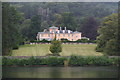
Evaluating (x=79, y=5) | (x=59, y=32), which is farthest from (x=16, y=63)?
(x=79, y=5)

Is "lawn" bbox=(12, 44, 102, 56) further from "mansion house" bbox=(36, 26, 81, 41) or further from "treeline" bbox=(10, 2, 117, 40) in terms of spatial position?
"treeline" bbox=(10, 2, 117, 40)

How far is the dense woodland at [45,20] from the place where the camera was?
3664 cm

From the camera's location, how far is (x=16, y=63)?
2848 cm

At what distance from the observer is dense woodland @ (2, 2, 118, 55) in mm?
36644

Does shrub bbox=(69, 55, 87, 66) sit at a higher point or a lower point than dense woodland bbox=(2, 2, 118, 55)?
lower

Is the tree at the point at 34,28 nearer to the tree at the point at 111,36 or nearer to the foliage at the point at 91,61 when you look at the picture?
the tree at the point at 111,36

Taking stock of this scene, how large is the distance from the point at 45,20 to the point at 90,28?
768 inches

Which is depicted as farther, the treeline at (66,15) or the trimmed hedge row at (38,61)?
the treeline at (66,15)

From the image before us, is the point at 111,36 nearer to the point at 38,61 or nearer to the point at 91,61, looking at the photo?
the point at 91,61

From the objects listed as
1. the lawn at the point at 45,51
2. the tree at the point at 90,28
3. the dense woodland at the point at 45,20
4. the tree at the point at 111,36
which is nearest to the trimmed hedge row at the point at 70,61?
the tree at the point at 111,36

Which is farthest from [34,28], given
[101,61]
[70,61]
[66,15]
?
[101,61]

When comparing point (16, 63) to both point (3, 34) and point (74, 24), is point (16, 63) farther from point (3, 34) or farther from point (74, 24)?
point (74, 24)

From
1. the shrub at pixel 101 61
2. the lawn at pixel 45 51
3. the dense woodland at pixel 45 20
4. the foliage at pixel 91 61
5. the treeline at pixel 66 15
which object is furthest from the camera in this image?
the treeline at pixel 66 15

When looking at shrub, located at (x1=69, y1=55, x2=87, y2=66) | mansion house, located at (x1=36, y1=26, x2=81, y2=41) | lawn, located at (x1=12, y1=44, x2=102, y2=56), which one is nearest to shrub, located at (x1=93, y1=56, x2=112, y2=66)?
shrub, located at (x1=69, y1=55, x2=87, y2=66)
